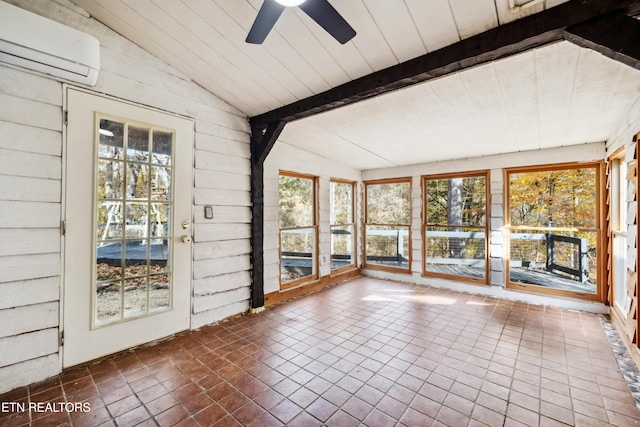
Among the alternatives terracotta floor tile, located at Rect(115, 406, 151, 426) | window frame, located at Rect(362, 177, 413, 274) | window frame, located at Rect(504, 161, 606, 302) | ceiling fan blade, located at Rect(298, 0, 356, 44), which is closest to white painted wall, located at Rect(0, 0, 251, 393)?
terracotta floor tile, located at Rect(115, 406, 151, 426)

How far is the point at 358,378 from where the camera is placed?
7.11 ft

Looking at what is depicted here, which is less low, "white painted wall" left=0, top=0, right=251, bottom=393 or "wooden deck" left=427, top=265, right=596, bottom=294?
"white painted wall" left=0, top=0, right=251, bottom=393

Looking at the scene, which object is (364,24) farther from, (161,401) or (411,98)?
(161,401)

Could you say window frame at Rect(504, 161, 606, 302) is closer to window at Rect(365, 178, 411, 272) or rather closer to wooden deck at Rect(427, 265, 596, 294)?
wooden deck at Rect(427, 265, 596, 294)

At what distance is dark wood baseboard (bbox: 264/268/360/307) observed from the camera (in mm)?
3891

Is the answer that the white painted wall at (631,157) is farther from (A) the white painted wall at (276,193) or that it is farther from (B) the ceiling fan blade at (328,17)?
(A) the white painted wall at (276,193)

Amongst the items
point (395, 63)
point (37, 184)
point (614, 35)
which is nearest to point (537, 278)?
point (614, 35)

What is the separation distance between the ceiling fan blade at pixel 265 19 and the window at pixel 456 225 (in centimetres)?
413

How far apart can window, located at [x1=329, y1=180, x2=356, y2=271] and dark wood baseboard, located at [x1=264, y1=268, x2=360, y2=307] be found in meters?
0.16

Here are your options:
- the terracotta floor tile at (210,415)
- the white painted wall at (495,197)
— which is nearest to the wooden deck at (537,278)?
the white painted wall at (495,197)

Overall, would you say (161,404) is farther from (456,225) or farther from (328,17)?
(456,225)

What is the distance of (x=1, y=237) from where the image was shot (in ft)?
6.44

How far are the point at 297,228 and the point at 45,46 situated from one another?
3319mm

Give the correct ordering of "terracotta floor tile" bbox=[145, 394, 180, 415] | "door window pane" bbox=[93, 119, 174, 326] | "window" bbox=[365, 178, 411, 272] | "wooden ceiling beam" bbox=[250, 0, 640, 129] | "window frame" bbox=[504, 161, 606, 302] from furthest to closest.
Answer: "window" bbox=[365, 178, 411, 272] → "window frame" bbox=[504, 161, 606, 302] → "door window pane" bbox=[93, 119, 174, 326] → "terracotta floor tile" bbox=[145, 394, 180, 415] → "wooden ceiling beam" bbox=[250, 0, 640, 129]
